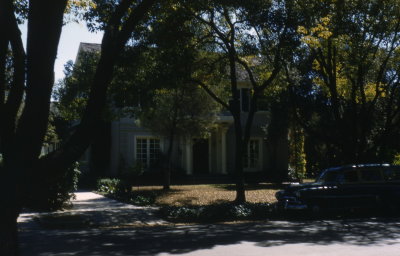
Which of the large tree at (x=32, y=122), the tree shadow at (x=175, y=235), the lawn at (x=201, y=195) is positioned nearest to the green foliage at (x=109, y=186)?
the lawn at (x=201, y=195)

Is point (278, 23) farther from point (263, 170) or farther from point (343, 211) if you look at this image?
point (263, 170)

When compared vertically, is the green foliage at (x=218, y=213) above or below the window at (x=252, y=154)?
below

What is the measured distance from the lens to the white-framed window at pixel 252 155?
99.2ft

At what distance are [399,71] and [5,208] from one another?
15.9m

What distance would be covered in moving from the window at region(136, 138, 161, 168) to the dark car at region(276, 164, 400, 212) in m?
13.7

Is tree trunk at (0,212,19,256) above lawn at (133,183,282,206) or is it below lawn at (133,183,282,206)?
above

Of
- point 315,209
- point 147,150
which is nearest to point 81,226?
point 315,209

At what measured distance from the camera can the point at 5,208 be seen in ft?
18.9

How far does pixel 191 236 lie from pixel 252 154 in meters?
19.7

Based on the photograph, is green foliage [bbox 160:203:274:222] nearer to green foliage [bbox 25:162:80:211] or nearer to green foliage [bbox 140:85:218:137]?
green foliage [bbox 25:162:80:211]

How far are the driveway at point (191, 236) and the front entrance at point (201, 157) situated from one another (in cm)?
1368

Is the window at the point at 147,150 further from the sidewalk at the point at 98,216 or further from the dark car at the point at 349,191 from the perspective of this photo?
Answer: the dark car at the point at 349,191

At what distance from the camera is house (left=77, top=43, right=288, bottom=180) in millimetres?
27484

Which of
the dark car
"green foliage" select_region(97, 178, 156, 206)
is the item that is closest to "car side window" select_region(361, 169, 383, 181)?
the dark car
